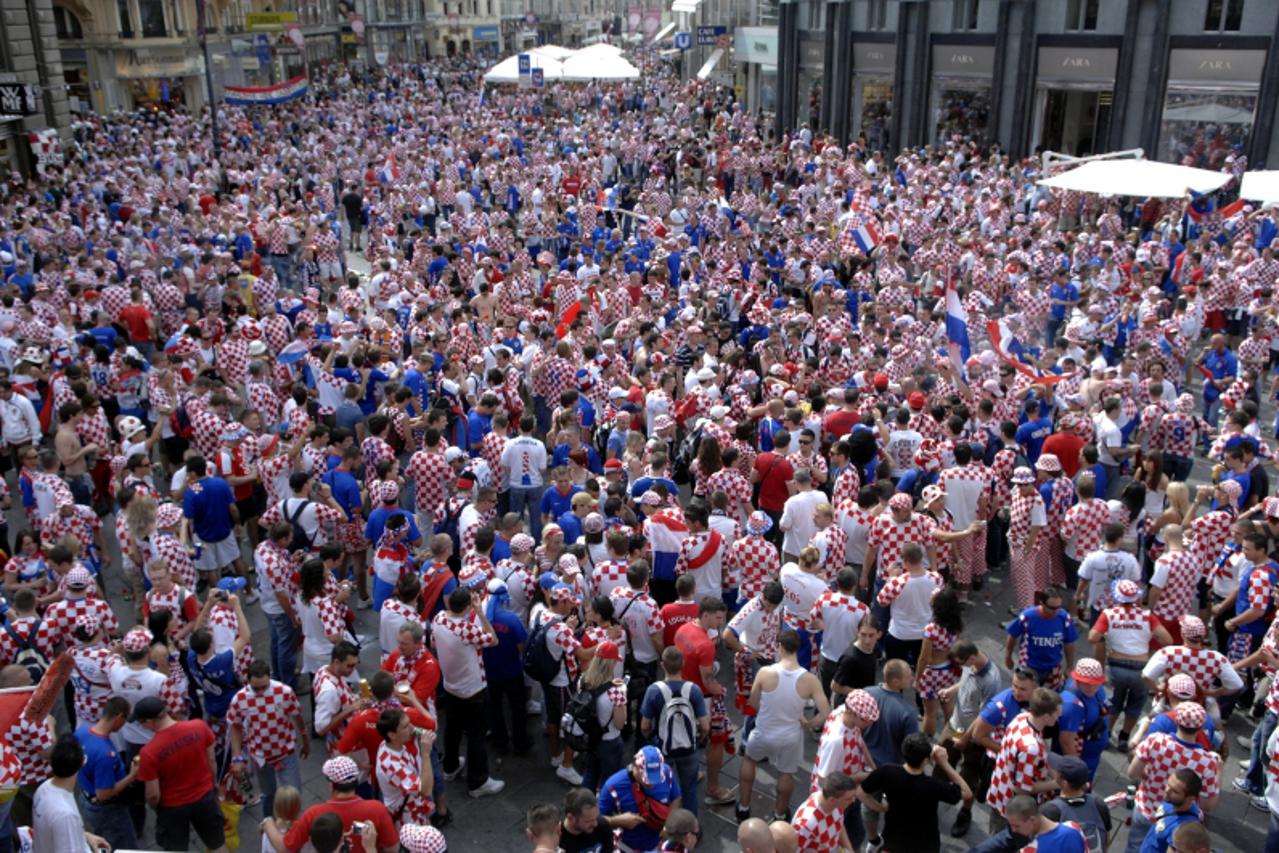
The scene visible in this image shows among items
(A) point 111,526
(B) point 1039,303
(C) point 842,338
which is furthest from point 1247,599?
(A) point 111,526

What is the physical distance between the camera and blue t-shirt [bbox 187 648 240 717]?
6.72 meters

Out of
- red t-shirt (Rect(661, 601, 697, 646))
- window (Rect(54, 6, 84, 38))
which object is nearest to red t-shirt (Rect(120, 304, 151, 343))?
red t-shirt (Rect(661, 601, 697, 646))

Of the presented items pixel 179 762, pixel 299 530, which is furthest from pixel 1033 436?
pixel 179 762

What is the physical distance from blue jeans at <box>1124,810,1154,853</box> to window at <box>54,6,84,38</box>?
157ft

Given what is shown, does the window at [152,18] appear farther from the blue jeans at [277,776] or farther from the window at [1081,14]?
the blue jeans at [277,776]

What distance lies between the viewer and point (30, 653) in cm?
690

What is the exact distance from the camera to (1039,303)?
48.6ft

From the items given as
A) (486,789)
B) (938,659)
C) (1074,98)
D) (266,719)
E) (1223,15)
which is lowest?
(486,789)

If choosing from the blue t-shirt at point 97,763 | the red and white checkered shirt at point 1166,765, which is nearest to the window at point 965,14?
the red and white checkered shirt at point 1166,765

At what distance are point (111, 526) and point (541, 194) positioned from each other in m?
13.0

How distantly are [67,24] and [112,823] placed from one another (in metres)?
45.4

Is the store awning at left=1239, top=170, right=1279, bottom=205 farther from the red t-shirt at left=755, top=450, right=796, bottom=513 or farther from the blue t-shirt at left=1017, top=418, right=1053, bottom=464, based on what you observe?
the red t-shirt at left=755, top=450, right=796, bottom=513

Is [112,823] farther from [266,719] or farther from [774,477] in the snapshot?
[774,477]

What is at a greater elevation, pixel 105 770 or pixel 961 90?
pixel 961 90
